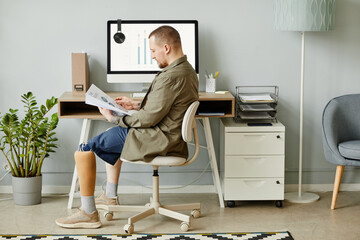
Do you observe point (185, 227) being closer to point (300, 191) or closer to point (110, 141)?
point (110, 141)

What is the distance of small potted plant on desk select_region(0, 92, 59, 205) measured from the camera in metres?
3.80

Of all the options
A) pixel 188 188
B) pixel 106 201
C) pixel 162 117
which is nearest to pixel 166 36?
pixel 162 117

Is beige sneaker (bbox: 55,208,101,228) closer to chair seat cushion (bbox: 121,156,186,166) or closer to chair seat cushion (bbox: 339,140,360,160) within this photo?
chair seat cushion (bbox: 121,156,186,166)

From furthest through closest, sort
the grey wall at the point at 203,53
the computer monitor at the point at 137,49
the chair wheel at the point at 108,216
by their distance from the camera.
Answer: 1. the grey wall at the point at 203,53
2. the computer monitor at the point at 137,49
3. the chair wheel at the point at 108,216

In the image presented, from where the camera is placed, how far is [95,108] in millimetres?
3918

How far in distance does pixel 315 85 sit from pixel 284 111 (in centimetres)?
28

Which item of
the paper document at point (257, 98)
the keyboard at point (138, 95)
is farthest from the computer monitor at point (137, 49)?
the paper document at point (257, 98)

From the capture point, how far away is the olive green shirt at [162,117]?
318cm

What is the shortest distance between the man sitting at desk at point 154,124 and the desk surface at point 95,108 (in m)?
0.35

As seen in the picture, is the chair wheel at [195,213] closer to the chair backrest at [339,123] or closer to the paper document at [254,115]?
the paper document at [254,115]

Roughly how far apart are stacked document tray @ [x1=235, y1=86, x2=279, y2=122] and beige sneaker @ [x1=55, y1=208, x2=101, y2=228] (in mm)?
1131

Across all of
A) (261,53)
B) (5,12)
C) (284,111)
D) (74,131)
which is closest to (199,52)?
(261,53)

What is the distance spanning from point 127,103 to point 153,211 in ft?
2.09

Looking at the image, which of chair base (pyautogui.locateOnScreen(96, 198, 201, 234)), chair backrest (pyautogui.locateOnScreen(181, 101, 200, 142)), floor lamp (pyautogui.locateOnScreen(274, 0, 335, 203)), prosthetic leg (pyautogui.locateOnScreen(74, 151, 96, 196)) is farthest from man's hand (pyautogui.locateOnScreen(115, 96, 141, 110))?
floor lamp (pyautogui.locateOnScreen(274, 0, 335, 203))
